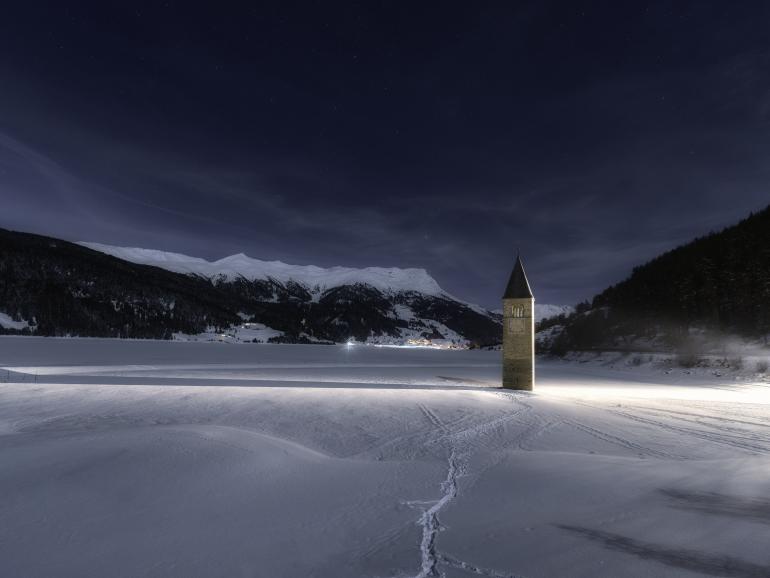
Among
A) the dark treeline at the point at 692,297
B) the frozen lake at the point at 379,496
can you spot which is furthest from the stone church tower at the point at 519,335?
the dark treeline at the point at 692,297

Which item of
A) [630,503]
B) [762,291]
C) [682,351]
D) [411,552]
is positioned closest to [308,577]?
[411,552]

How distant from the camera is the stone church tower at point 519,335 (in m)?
27.5

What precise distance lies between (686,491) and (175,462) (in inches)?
396

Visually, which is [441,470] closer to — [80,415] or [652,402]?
[80,415]

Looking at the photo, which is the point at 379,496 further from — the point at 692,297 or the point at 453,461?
the point at 692,297

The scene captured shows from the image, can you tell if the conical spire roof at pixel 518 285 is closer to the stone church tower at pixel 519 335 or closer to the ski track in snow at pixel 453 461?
the stone church tower at pixel 519 335

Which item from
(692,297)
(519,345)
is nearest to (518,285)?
(519,345)

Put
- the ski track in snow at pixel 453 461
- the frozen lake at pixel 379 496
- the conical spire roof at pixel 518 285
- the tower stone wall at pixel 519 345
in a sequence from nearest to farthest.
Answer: the ski track in snow at pixel 453 461 → the frozen lake at pixel 379 496 → the tower stone wall at pixel 519 345 → the conical spire roof at pixel 518 285

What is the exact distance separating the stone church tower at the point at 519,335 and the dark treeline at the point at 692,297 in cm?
3260

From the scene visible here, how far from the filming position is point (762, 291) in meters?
45.8

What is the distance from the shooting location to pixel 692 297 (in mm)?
54688

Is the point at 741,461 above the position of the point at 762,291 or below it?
below

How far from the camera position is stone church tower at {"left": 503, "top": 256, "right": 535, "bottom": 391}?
27531 millimetres

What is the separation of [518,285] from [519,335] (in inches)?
142
